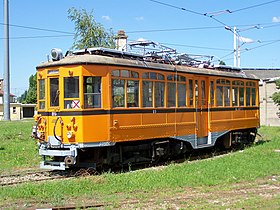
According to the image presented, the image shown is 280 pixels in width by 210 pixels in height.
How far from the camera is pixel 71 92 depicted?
11.2m

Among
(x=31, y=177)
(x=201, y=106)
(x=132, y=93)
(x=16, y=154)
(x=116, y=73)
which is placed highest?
(x=116, y=73)

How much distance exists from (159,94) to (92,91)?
261 cm

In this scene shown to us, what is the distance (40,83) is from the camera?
39.6 ft

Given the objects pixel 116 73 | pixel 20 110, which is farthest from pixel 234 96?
pixel 20 110

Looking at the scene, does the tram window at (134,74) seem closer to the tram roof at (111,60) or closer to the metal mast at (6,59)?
the tram roof at (111,60)

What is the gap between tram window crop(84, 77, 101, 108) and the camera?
1112 cm

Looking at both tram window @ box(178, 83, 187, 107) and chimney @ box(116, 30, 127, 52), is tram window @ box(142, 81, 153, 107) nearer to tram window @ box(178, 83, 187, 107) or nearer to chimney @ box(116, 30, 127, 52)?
tram window @ box(178, 83, 187, 107)

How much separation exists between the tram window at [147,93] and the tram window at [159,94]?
0.81ft

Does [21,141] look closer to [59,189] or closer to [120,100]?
[120,100]

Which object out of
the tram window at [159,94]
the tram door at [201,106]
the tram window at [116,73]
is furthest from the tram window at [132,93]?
the tram door at [201,106]

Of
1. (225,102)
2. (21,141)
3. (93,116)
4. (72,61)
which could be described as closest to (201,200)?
Answer: (93,116)

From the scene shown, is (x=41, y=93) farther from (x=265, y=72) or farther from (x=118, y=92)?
(x=265, y=72)

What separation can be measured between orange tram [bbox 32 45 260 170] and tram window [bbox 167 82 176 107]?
0.03m

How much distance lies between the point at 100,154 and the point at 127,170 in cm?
116
